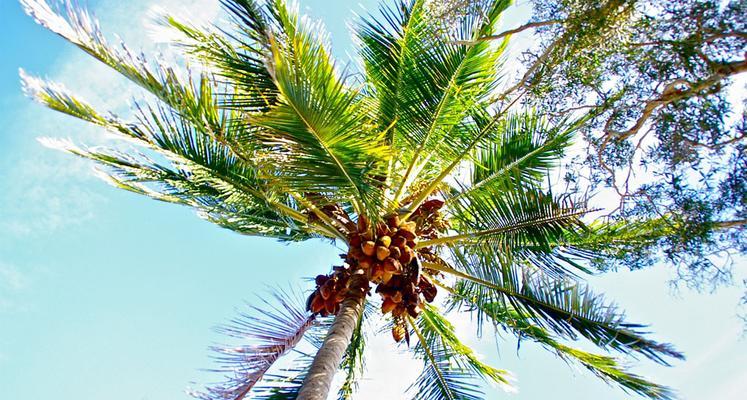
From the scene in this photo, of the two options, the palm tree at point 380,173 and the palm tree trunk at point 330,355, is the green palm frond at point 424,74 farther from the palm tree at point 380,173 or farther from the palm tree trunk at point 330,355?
the palm tree trunk at point 330,355

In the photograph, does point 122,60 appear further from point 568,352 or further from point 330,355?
point 568,352

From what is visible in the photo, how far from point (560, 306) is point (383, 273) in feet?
5.32

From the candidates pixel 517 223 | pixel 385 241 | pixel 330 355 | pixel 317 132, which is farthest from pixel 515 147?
pixel 330 355

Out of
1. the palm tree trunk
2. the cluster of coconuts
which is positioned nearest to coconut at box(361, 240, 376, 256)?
the cluster of coconuts

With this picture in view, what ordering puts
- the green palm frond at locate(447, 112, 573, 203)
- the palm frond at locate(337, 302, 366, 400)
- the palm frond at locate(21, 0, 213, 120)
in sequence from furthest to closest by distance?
the palm frond at locate(337, 302, 366, 400) < the green palm frond at locate(447, 112, 573, 203) < the palm frond at locate(21, 0, 213, 120)

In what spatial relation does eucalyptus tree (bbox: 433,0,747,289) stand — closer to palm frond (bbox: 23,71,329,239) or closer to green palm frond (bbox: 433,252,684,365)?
green palm frond (bbox: 433,252,684,365)

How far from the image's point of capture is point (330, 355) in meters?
4.30

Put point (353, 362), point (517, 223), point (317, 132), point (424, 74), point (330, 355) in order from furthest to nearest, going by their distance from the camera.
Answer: point (353, 362), point (424, 74), point (517, 223), point (330, 355), point (317, 132)

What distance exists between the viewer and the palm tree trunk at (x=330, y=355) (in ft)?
12.8

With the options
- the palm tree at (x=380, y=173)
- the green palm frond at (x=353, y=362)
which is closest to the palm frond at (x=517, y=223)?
the palm tree at (x=380, y=173)

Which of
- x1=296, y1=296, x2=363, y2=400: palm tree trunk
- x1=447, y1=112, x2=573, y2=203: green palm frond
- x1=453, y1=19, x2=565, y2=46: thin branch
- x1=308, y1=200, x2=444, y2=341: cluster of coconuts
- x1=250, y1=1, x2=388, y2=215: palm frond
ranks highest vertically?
x1=453, y1=19, x2=565, y2=46: thin branch

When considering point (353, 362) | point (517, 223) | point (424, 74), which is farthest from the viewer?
point (353, 362)

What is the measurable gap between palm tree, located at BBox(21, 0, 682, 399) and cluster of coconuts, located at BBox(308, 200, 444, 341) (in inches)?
0.7

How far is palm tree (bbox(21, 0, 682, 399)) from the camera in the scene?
4086mm
